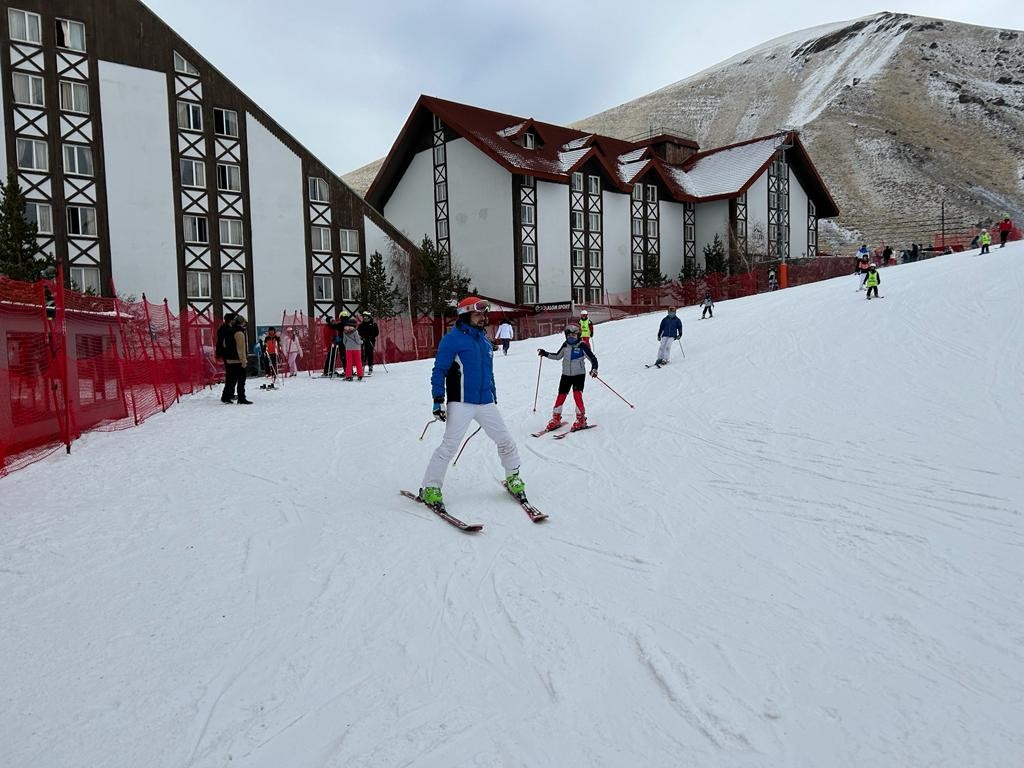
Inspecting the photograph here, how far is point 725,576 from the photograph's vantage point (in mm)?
4414

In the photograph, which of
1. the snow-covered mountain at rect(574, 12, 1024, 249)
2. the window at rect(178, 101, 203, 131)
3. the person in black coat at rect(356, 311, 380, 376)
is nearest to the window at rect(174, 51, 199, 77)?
the window at rect(178, 101, 203, 131)

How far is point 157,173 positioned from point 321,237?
258 inches

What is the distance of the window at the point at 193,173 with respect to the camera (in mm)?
26844

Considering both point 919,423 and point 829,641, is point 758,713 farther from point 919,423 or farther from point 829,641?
point 919,423

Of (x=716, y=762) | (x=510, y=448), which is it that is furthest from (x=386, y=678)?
(x=510, y=448)

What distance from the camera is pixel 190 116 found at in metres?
27.1

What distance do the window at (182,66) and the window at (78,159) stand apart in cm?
464

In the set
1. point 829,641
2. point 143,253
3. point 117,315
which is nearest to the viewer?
point 829,641

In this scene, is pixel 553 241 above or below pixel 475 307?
above

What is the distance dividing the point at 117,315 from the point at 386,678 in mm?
10171

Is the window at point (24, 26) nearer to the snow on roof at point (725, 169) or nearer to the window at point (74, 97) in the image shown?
the window at point (74, 97)

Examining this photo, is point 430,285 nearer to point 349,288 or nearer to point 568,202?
point 349,288

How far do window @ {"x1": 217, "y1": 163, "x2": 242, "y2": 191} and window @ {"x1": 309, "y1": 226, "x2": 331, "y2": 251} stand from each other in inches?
129

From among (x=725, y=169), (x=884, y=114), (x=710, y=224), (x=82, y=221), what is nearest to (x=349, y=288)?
(x=82, y=221)
